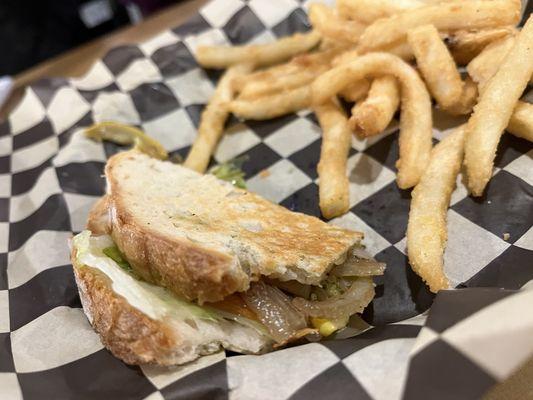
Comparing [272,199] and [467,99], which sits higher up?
[467,99]

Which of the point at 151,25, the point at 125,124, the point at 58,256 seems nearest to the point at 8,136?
the point at 125,124

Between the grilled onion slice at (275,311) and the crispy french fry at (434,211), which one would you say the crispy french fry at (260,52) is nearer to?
the crispy french fry at (434,211)

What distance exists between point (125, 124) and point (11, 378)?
1.55 m

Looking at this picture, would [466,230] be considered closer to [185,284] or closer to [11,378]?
[185,284]

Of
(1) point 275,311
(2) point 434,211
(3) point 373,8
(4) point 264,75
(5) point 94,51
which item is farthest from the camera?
(5) point 94,51

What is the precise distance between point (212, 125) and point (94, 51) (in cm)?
179

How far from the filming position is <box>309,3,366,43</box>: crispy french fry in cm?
243

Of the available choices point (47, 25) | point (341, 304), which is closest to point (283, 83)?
point (341, 304)

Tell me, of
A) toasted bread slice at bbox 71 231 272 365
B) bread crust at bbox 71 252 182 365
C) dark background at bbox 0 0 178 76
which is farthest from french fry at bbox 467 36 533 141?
dark background at bbox 0 0 178 76

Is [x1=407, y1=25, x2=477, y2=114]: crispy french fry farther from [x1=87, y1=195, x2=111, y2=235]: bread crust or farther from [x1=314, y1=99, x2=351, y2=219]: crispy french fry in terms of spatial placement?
[x1=87, y1=195, x2=111, y2=235]: bread crust

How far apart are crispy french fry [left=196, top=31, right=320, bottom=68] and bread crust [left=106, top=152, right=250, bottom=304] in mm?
1479

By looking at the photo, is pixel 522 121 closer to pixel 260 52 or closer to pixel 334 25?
pixel 334 25

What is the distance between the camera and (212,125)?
2.68 metres

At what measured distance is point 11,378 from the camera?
1646 millimetres
